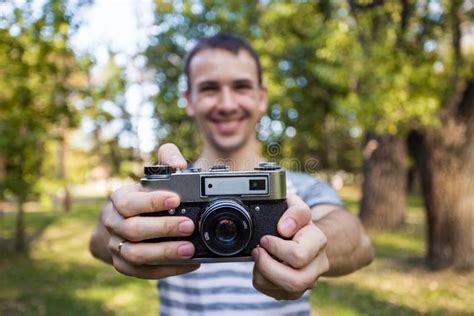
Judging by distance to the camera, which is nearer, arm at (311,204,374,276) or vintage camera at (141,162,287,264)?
vintage camera at (141,162,287,264)

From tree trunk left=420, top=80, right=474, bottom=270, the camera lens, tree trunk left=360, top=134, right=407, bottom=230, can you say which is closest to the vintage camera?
the camera lens

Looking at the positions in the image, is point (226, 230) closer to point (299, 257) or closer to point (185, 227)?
point (185, 227)

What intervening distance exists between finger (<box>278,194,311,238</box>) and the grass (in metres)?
4.75

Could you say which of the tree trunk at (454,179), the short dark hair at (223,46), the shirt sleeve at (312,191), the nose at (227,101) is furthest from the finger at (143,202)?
the tree trunk at (454,179)

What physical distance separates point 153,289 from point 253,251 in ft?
20.0

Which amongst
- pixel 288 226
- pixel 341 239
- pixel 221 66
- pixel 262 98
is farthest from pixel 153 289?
pixel 288 226

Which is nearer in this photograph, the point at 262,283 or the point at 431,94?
the point at 262,283

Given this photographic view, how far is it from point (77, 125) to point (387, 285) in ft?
21.8

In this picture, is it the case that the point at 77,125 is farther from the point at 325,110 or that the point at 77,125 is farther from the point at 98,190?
the point at 98,190

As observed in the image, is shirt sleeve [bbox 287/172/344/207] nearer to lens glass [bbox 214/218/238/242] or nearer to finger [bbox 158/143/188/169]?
lens glass [bbox 214/218/238/242]

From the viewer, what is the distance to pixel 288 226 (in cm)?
163

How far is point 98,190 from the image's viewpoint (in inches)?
1602

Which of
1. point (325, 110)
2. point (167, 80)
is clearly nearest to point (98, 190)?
point (167, 80)

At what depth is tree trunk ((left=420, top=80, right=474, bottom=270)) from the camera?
708 centimetres
